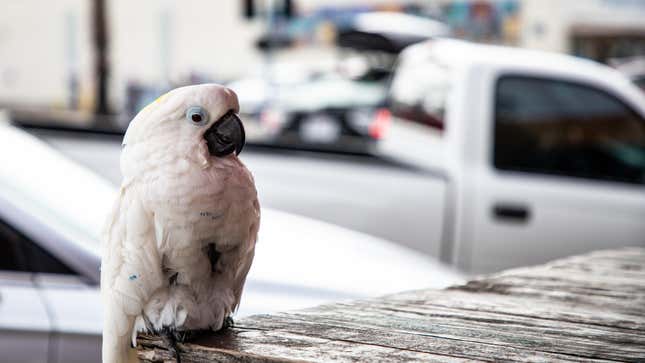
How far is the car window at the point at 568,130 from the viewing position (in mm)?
5090

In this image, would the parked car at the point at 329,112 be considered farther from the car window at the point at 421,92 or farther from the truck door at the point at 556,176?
the truck door at the point at 556,176

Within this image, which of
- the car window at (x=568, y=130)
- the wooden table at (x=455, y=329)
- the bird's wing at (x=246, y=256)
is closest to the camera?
the wooden table at (x=455, y=329)

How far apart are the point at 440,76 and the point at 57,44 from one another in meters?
23.2

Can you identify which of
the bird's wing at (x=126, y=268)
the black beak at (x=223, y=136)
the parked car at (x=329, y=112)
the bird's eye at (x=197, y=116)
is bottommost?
the parked car at (x=329, y=112)

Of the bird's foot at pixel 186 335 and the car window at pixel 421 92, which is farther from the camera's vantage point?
the car window at pixel 421 92

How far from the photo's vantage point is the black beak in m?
1.53

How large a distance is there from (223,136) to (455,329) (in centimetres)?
52

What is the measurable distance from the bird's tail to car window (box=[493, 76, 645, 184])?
374cm

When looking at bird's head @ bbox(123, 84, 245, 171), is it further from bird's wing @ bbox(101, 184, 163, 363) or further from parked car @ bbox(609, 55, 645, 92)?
parked car @ bbox(609, 55, 645, 92)

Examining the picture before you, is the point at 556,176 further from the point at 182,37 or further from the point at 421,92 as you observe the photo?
the point at 182,37

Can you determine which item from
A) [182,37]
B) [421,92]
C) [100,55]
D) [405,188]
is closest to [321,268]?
[405,188]

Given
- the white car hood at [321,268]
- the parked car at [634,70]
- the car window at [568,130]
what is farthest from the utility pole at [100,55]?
the white car hood at [321,268]

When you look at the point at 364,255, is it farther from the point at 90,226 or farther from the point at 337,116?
the point at 337,116

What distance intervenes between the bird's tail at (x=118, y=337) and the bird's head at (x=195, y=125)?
292 mm
